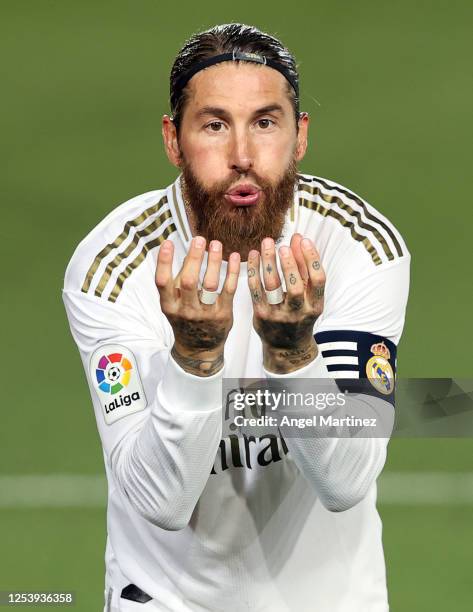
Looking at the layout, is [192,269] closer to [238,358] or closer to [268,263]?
[268,263]

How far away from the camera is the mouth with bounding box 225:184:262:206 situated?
592 centimetres

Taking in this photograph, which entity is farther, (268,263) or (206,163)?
(206,163)

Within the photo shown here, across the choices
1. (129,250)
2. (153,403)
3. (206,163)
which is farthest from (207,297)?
(129,250)

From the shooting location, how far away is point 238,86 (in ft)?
19.5

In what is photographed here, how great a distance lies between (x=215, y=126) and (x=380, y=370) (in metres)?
1.19

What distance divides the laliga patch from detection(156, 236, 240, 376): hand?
671 millimetres

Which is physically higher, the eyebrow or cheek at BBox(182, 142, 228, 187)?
the eyebrow

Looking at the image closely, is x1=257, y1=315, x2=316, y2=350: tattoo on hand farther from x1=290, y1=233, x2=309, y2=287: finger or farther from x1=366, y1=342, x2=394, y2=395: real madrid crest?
x1=366, y1=342, x2=394, y2=395: real madrid crest

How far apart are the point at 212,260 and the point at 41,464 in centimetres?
526

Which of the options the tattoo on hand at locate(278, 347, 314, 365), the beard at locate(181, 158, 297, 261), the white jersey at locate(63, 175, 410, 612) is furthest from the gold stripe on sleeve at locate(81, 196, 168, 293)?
the tattoo on hand at locate(278, 347, 314, 365)

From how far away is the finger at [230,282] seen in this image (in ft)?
16.9

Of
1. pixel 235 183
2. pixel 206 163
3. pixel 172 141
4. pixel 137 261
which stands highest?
pixel 172 141

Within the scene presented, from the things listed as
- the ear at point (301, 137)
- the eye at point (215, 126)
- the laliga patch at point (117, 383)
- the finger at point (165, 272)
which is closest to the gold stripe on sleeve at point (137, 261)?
the laliga patch at point (117, 383)

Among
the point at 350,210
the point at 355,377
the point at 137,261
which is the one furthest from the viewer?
the point at 350,210
